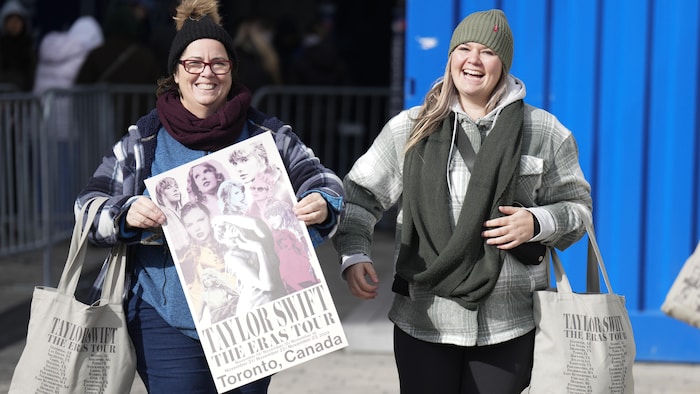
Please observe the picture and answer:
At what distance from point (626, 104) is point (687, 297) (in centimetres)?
305

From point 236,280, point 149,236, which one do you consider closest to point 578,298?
point 236,280

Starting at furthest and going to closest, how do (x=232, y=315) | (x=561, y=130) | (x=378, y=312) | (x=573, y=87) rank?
(x=378, y=312) → (x=573, y=87) → (x=561, y=130) → (x=232, y=315)

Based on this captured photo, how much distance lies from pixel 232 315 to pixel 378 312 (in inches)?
132

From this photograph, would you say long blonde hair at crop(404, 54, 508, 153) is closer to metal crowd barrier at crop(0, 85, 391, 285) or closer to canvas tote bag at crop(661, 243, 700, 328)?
canvas tote bag at crop(661, 243, 700, 328)

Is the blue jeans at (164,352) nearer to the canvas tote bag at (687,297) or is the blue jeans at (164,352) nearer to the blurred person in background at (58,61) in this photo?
Answer: the canvas tote bag at (687,297)

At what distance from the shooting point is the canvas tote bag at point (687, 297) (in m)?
2.85

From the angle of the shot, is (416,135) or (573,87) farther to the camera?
(573,87)

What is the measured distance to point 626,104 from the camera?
5.79 meters

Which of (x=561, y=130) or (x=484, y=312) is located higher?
(x=561, y=130)

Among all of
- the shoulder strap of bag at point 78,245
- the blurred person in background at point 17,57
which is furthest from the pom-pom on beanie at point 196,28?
the blurred person in background at point 17,57

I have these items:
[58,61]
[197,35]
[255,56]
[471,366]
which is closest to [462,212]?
[471,366]

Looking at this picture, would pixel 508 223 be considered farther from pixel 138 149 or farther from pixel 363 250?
pixel 138 149

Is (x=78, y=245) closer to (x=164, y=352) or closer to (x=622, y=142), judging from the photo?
Result: (x=164, y=352)

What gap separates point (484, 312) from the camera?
3.33 metres
